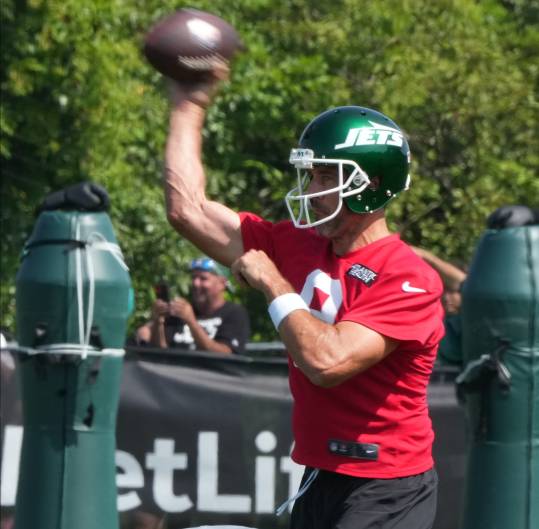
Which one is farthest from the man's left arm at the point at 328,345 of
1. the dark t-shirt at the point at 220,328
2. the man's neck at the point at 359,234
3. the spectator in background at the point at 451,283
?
the dark t-shirt at the point at 220,328

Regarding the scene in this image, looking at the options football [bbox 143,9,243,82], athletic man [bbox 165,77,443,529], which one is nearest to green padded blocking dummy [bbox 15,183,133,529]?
football [bbox 143,9,243,82]

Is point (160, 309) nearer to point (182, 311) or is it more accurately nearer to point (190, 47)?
point (182, 311)

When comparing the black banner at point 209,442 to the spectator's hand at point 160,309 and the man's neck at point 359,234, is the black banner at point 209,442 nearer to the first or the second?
the spectator's hand at point 160,309

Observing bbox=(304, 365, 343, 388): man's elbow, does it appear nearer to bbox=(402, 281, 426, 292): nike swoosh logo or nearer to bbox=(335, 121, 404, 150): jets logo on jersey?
bbox=(402, 281, 426, 292): nike swoosh logo

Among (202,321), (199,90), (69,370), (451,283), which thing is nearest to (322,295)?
(199,90)

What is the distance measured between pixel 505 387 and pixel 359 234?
6.16 feet

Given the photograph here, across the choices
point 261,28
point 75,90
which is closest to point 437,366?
point 75,90

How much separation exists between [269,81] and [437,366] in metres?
5.82

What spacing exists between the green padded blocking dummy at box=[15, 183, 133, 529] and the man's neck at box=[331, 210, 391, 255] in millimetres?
2156

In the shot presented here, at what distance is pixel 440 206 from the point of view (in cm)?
1344

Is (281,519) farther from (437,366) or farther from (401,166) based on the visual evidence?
(401,166)

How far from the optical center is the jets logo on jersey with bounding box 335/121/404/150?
13.6ft

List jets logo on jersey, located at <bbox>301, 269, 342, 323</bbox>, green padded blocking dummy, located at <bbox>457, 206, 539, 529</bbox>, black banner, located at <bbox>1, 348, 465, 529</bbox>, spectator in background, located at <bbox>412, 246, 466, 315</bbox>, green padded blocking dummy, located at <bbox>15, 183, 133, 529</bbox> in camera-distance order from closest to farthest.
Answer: jets logo on jersey, located at <bbox>301, 269, 342, 323</bbox> < green padded blocking dummy, located at <bbox>457, 206, 539, 529</bbox> < green padded blocking dummy, located at <bbox>15, 183, 133, 529</bbox> < black banner, located at <bbox>1, 348, 465, 529</bbox> < spectator in background, located at <bbox>412, 246, 466, 315</bbox>

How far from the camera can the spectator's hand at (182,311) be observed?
26.5 feet
